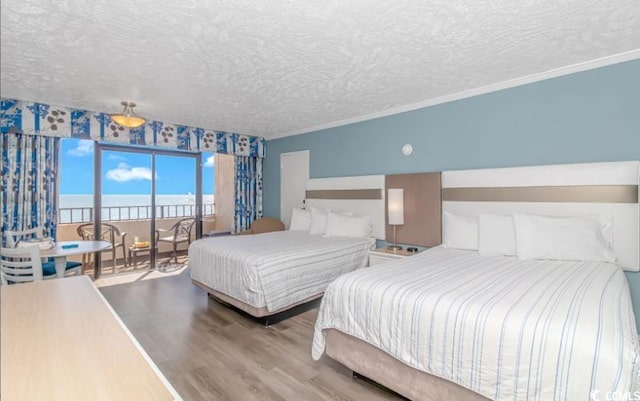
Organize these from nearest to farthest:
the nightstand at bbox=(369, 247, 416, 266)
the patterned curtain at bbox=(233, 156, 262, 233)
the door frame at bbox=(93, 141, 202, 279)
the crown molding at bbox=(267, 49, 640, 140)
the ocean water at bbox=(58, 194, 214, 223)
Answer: the crown molding at bbox=(267, 49, 640, 140), the nightstand at bbox=(369, 247, 416, 266), the door frame at bbox=(93, 141, 202, 279), the ocean water at bbox=(58, 194, 214, 223), the patterned curtain at bbox=(233, 156, 262, 233)

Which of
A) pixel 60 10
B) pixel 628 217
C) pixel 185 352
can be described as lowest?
pixel 185 352

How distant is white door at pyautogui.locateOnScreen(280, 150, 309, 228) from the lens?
5.55 metres

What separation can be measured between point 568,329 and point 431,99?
9.87ft

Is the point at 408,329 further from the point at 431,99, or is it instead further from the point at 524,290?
the point at 431,99

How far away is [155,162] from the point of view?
212 inches

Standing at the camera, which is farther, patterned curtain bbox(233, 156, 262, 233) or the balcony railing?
patterned curtain bbox(233, 156, 262, 233)

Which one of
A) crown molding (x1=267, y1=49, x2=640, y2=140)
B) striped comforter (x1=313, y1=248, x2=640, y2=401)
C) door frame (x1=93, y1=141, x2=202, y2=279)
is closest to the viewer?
striped comforter (x1=313, y1=248, x2=640, y2=401)

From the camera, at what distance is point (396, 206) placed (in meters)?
3.79

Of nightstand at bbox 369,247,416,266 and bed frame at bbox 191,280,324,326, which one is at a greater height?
nightstand at bbox 369,247,416,266

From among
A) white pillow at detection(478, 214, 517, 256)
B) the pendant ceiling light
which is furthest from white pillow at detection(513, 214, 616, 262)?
the pendant ceiling light

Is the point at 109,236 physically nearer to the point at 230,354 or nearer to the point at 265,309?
the point at 265,309

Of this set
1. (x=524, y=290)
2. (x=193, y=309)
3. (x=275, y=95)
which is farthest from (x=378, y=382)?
(x=275, y=95)

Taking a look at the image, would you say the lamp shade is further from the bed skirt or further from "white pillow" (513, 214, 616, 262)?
the bed skirt

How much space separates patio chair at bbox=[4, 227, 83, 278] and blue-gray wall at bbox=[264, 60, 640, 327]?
3742 millimetres
